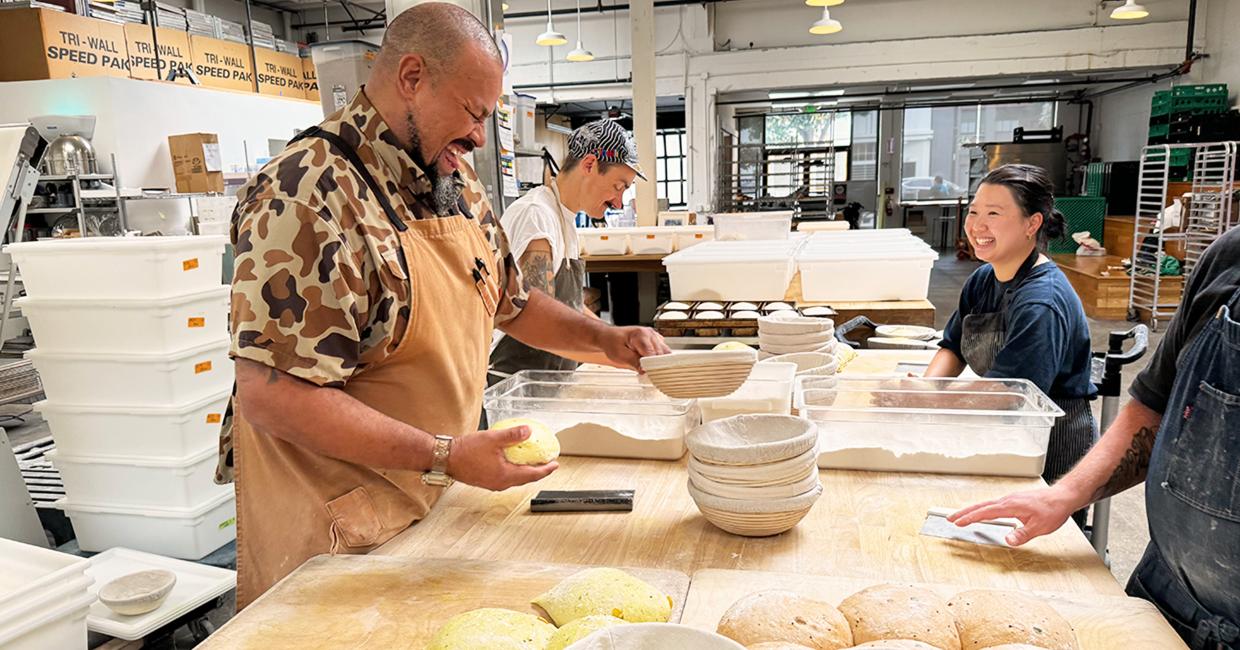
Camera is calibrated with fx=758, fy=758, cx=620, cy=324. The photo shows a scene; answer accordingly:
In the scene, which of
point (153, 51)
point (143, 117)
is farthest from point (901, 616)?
point (153, 51)

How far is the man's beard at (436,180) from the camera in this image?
4.84ft

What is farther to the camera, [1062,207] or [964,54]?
[1062,207]

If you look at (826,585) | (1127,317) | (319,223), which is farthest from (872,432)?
(1127,317)

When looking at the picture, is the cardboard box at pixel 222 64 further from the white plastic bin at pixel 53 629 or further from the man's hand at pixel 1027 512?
the man's hand at pixel 1027 512

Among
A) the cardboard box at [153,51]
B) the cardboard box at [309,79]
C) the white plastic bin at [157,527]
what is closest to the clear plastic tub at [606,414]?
the white plastic bin at [157,527]

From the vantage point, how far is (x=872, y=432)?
1.74m

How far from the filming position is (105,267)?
3176 mm

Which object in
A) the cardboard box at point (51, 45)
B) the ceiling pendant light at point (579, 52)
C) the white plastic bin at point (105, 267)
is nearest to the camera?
the white plastic bin at point (105, 267)

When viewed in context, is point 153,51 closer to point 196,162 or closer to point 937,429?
point 196,162

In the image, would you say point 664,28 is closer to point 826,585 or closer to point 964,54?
point 964,54

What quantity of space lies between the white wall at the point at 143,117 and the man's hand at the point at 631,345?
7.75 meters

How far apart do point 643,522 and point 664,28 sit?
39.9 feet

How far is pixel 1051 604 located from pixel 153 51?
10.5 meters

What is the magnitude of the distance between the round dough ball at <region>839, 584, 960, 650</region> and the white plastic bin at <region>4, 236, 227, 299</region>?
3.15 metres
